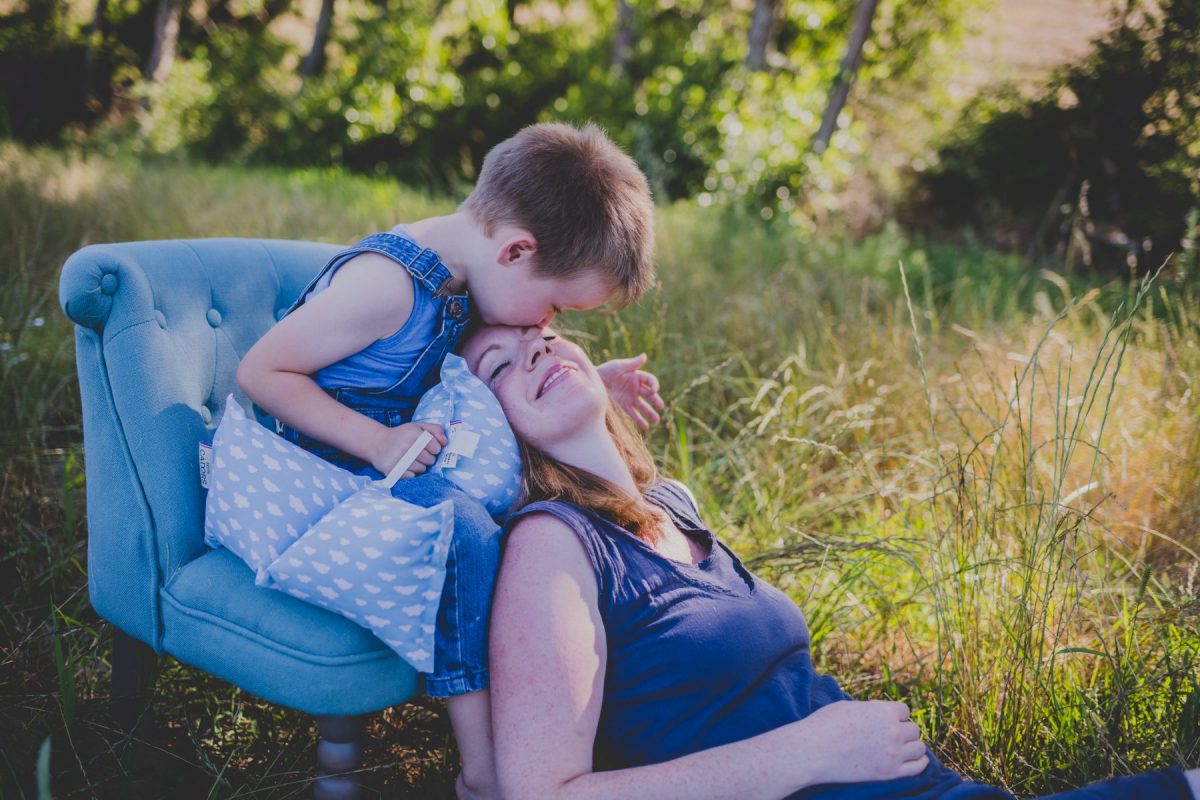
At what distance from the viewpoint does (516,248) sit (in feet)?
6.05

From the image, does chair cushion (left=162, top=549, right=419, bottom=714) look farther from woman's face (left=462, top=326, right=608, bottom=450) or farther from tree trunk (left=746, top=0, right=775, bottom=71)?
tree trunk (left=746, top=0, right=775, bottom=71)

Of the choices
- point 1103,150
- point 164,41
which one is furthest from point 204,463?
point 164,41

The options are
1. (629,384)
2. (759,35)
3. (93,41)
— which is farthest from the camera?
(93,41)

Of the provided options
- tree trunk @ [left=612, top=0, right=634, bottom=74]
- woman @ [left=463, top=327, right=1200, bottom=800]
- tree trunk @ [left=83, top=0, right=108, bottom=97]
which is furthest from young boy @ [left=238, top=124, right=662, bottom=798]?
tree trunk @ [left=83, top=0, right=108, bottom=97]

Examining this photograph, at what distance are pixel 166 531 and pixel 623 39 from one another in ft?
30.4

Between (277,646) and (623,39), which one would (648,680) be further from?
(623,39)

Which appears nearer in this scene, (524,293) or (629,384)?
(524,293)

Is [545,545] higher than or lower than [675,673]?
higher

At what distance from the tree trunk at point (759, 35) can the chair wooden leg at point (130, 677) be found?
25.0 ft

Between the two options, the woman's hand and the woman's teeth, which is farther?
the woman's teeth

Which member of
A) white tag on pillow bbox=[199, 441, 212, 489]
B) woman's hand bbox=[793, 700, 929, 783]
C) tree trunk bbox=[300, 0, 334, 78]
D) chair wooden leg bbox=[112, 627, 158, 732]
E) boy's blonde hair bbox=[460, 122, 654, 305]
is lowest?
chair wooden leg bbox=[112, 627, 158, 732]

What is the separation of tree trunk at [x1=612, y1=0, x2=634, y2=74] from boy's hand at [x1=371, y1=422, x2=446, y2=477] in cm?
874

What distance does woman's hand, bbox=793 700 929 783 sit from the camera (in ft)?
4.60

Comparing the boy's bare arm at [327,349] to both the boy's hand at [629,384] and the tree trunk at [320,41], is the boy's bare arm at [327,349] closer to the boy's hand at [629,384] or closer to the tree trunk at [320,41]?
the boy's hand at [629,384]
